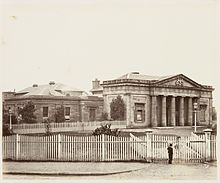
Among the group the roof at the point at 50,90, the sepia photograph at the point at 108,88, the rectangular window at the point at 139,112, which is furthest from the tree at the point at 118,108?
the roof at the point at 50,90

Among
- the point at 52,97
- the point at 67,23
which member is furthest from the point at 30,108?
the point at 67,23

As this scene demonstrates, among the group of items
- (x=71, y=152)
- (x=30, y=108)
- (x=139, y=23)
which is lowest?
(x=71, y=152)

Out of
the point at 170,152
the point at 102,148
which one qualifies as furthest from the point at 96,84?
the point at 170,152

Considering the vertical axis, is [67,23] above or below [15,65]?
above

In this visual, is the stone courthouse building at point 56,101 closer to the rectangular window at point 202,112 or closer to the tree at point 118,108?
the tree at point 118,108

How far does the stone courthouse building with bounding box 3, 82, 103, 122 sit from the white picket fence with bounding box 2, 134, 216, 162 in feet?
0.65

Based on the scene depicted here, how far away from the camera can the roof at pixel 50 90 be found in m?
5.59

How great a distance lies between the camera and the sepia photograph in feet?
18.2

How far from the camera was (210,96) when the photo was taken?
5547 millimetres

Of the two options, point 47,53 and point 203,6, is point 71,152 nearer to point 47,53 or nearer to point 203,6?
point 47,53

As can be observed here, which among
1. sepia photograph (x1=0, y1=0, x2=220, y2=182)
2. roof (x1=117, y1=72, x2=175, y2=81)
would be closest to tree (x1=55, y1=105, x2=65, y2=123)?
sepia photograph (x1=0, y1=0, x2=220, y2=182)

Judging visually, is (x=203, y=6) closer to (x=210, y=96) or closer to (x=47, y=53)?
(x=210, y=96)

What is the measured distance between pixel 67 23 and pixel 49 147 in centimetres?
111

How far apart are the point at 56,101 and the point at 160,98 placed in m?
0.92
